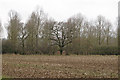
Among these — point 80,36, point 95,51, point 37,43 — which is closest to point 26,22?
point 37,43

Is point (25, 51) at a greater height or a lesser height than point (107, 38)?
lesser

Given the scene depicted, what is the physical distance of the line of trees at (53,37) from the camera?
42.6 metres

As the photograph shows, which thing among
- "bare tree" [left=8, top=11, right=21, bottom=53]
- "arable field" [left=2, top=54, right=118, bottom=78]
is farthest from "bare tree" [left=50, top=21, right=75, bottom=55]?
"arable field" [left=2, top=54, right=118, bottom=78]

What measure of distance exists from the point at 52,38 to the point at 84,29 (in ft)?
28.2

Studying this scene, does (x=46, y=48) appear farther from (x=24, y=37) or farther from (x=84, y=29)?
(x=84, y=29)

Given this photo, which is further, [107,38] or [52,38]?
[107,38]

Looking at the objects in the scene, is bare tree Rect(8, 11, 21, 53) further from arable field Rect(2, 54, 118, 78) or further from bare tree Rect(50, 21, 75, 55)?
arable field Rect(2, 54, 118, 78)

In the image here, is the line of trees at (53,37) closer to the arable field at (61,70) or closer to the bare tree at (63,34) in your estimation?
the bare tree at (63,34)

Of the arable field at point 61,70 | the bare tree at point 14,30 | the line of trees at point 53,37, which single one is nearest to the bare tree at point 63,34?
the line of trees at point 53,37

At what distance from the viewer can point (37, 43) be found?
4472cm

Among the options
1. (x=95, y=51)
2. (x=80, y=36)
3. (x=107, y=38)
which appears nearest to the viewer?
(x=95, y=51)

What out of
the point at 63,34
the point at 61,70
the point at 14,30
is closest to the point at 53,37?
the point at 63,34

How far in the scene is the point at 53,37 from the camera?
1816 inches

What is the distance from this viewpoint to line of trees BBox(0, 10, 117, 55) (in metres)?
42.6
